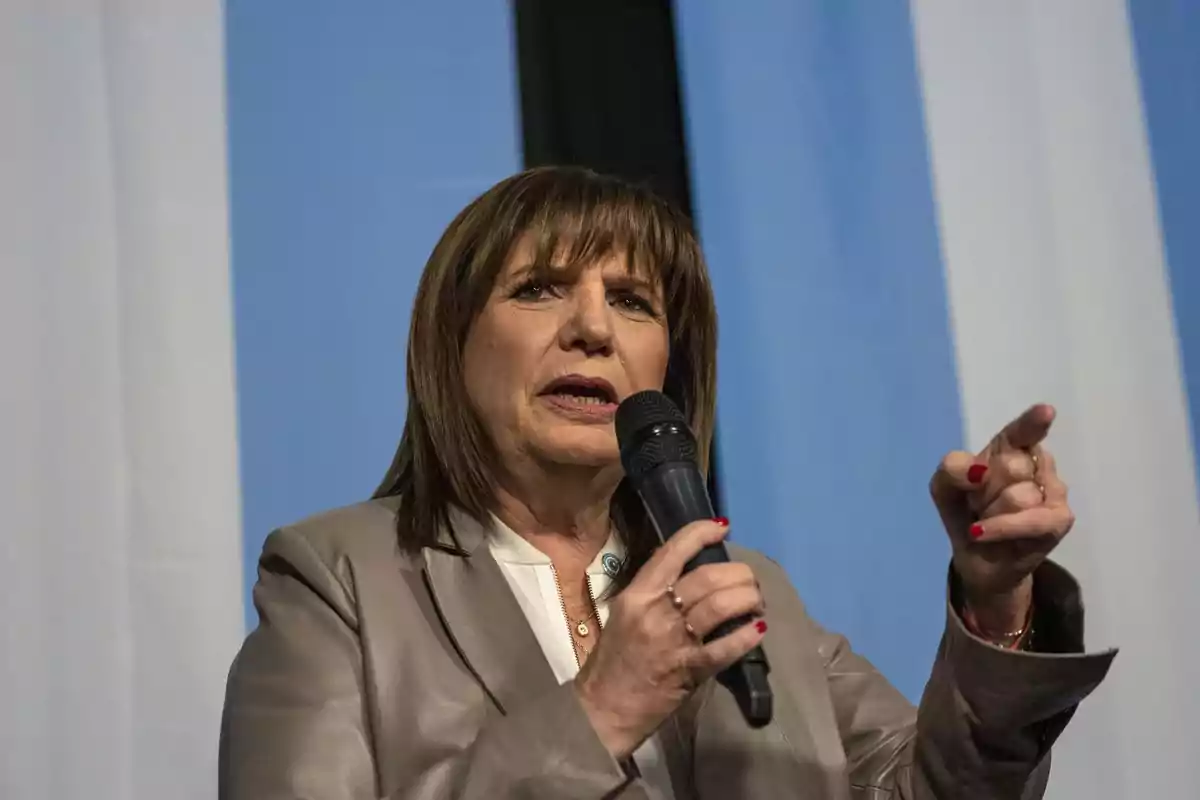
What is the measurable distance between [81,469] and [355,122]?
58cm

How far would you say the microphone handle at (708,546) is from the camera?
0.67 m

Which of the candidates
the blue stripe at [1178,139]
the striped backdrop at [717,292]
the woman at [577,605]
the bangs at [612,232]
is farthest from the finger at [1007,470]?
the blue stripe at [1178,139]

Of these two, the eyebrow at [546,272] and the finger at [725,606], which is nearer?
the finger at [725,606]

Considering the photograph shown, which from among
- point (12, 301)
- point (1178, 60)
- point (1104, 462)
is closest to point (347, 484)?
point (12, 301)

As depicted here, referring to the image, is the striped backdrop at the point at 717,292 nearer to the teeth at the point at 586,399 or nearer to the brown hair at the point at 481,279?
the brown hair at the point at 481,279

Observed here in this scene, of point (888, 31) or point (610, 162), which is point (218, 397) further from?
point (888, 31)

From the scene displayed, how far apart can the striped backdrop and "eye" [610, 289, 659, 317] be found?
445mm

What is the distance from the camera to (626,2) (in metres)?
1.69

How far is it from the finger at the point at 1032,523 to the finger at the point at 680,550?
0.23 m

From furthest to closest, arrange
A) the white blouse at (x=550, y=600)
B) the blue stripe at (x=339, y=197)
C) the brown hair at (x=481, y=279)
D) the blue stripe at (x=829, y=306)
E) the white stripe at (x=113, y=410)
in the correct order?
1. the blue stripe at (x=829, y=306)
2. the blue stripe at (x=339, y=197)
3. the white stripe at (x=113, y=410)
4. the brown hair at (x=481, y=279)
5. the white blouse at (x=550, y=600)

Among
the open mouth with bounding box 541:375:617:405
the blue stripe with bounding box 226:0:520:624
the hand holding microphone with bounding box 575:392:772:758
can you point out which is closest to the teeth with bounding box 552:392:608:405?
the open mouth with bounding box 541:375:617:405

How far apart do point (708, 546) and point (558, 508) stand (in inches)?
17.3

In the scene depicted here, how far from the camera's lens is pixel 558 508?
115cm

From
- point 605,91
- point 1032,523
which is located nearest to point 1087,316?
Answer: point 605,91
